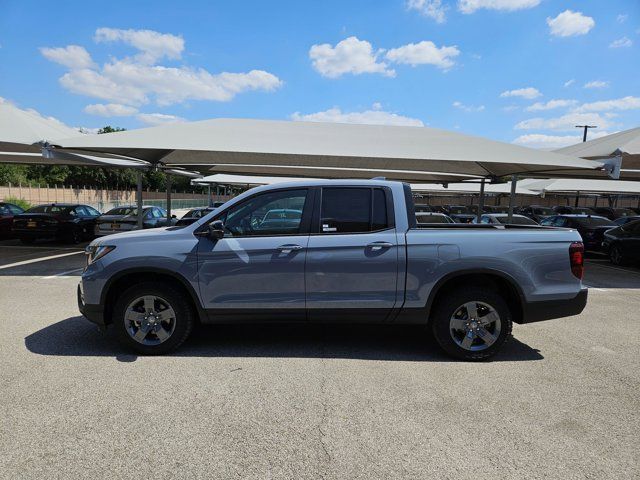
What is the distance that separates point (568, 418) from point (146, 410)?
131 inches

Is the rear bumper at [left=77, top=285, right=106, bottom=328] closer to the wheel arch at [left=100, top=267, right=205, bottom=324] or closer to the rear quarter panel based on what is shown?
the wheel arch at [left=100, top=267, right=205, bottom=324]

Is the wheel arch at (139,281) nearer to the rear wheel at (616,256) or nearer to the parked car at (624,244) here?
the parked car at (624,244)

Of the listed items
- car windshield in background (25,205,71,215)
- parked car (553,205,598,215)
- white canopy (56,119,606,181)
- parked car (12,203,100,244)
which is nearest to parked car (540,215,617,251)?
white canopy (56,119,606,181)

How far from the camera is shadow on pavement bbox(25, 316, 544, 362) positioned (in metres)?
4.74

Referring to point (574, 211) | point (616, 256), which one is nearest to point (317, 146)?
point (616, 256)

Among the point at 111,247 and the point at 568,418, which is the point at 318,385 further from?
the point at 111,247

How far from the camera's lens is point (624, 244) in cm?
1274

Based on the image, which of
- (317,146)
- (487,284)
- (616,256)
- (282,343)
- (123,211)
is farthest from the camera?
(123,211)

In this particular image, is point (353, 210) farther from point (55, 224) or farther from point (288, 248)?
point (55, 224)

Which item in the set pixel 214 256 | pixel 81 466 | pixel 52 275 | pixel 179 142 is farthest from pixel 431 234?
pixel 52 275

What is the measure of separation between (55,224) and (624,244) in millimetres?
17640

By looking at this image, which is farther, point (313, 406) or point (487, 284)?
point (487, 284)

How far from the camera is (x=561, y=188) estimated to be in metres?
24.8

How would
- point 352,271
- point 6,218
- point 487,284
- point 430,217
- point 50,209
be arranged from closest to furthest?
point 352,271, point 487,284, point 430,217, point 50,209, point 6,218
